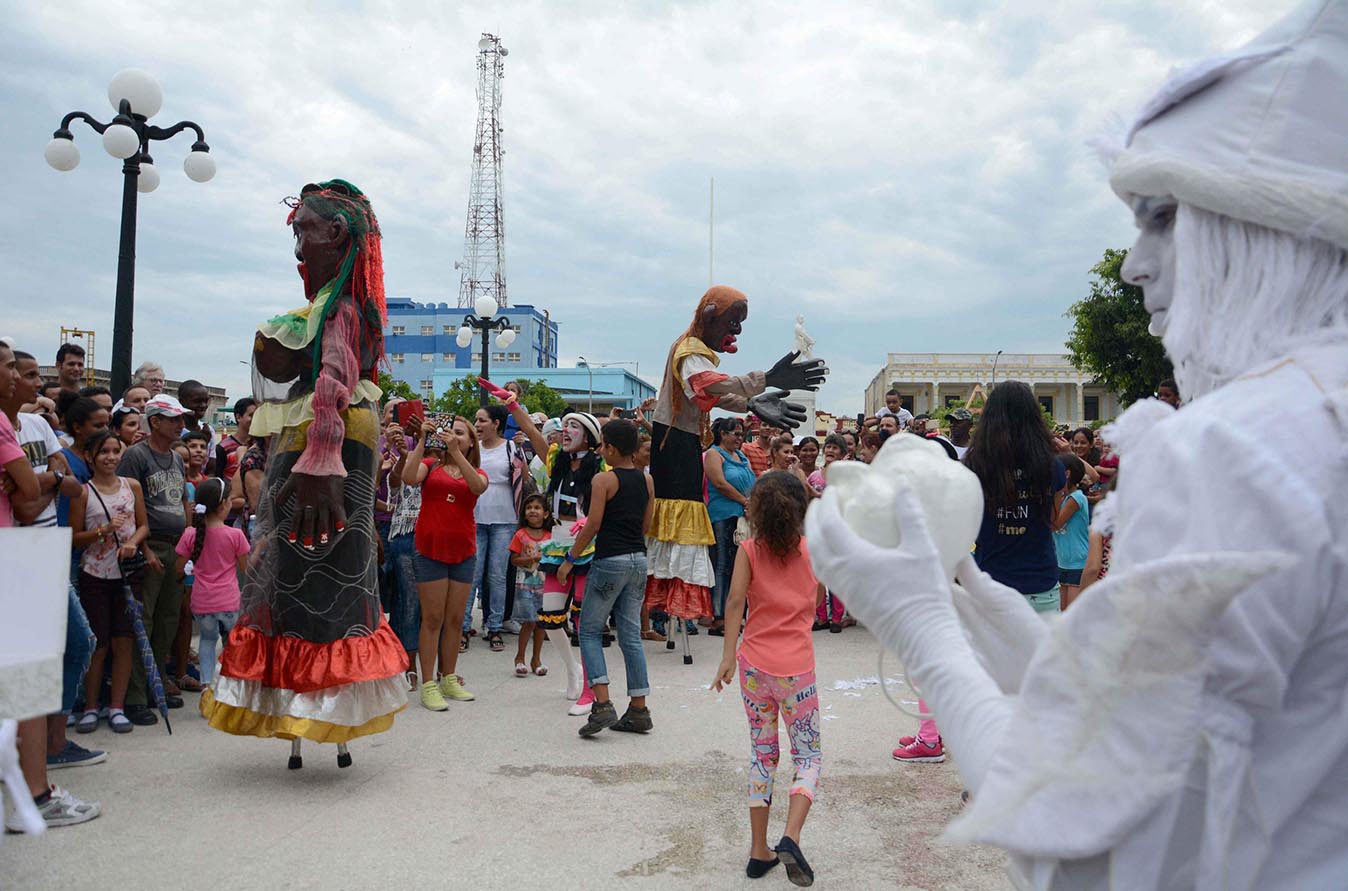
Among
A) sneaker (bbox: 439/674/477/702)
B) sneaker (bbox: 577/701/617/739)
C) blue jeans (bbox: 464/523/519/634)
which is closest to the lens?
sneaker (bbox: 577/701/617/739)

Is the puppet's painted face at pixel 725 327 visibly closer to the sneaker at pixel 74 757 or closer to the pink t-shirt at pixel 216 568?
the pink t-shirt at pixel 216 568

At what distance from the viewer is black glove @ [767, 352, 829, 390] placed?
6167 mm

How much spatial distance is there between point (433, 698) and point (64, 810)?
2310 millimetres

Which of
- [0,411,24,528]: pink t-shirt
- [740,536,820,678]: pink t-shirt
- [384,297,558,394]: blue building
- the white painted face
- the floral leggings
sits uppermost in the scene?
[384,297,558,394]: blue building

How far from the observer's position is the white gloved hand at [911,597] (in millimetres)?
1247

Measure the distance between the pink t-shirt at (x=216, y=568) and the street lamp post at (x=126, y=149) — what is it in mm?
2411

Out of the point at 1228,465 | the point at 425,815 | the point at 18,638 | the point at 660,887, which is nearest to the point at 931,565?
the point at 1228,465

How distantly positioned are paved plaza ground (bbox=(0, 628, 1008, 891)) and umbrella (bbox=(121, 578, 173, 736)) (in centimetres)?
22

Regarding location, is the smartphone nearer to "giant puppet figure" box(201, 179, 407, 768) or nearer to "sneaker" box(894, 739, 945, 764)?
"giant puppet figure" box(201, 179, 407, 768)

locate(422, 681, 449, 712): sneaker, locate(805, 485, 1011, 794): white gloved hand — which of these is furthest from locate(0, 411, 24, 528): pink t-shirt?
locate(805, 485, 1011, 794): white gloved hand

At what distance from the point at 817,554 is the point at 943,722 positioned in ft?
0.89

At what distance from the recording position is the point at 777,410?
6113mm

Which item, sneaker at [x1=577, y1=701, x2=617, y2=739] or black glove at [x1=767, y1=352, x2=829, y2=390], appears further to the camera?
black glove at [x1=767, y1=352, x2=829, y2=390]

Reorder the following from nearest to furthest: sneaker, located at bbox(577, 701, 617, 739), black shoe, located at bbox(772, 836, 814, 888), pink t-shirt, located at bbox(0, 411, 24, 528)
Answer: black shoe, located at bbox(772, 836, 814, 888)
pink t-shirt, located at bbox(0, 411, 24, 528)
sneaker, located at bbox(577, 701, 617, 739)
